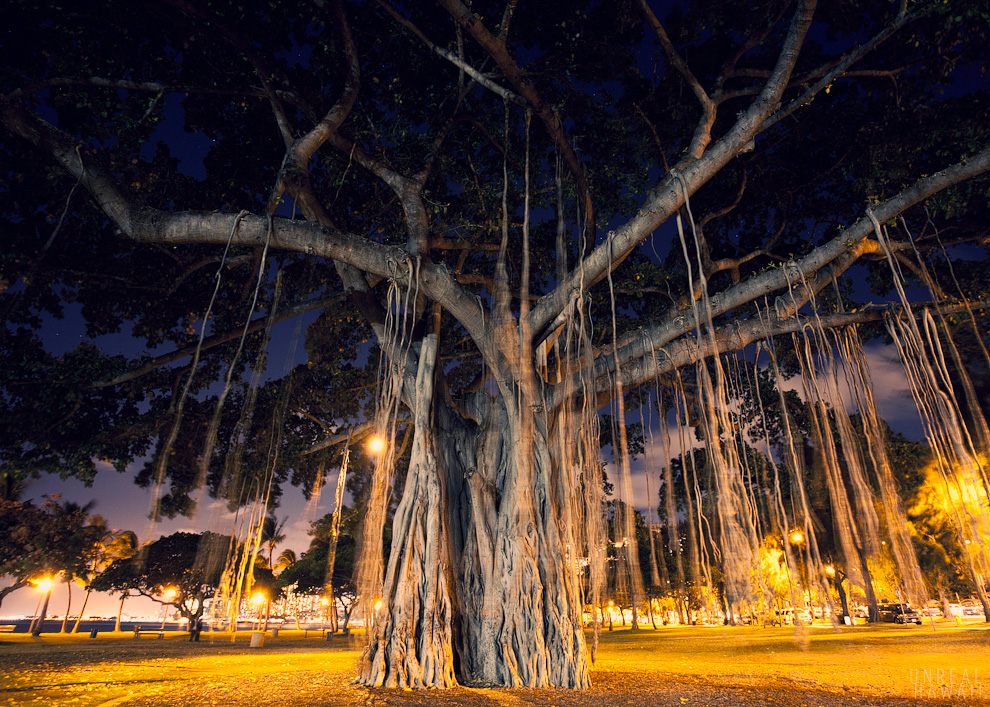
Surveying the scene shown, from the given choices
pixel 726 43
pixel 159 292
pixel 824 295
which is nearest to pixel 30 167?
pixel 159 292

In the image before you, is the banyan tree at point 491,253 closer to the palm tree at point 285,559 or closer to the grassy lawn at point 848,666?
the grassy lawn at point 848,666

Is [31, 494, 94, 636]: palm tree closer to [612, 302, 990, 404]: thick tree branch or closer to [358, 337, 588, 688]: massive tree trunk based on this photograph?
[358, 337, 588, 688]: massive tree trunk

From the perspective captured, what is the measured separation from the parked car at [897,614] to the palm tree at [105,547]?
3123cm

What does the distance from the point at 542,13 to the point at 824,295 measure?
4928 mm

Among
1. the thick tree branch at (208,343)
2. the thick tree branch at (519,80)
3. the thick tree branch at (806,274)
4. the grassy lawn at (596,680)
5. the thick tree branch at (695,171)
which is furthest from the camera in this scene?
the thick tree branch at (208,343)

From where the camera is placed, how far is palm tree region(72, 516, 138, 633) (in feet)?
77.5

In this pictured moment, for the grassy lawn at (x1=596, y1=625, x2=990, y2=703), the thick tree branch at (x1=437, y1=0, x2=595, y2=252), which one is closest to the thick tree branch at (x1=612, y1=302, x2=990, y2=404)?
the thick tree branch at (x1=437, y1=0, x2=595, y2=252)

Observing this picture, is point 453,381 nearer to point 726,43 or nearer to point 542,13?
point 542,13

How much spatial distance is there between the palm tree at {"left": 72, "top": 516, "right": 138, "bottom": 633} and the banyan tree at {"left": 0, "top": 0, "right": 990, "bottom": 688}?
72.9ft

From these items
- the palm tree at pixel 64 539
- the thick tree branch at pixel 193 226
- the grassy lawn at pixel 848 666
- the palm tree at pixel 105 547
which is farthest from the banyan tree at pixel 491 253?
the palm tree at pixel 105 547

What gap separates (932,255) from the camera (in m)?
6.50

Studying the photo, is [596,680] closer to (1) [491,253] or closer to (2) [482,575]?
(2) [482,575]

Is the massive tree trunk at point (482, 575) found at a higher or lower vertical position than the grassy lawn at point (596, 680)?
higher

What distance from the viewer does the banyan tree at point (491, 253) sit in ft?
14.4
